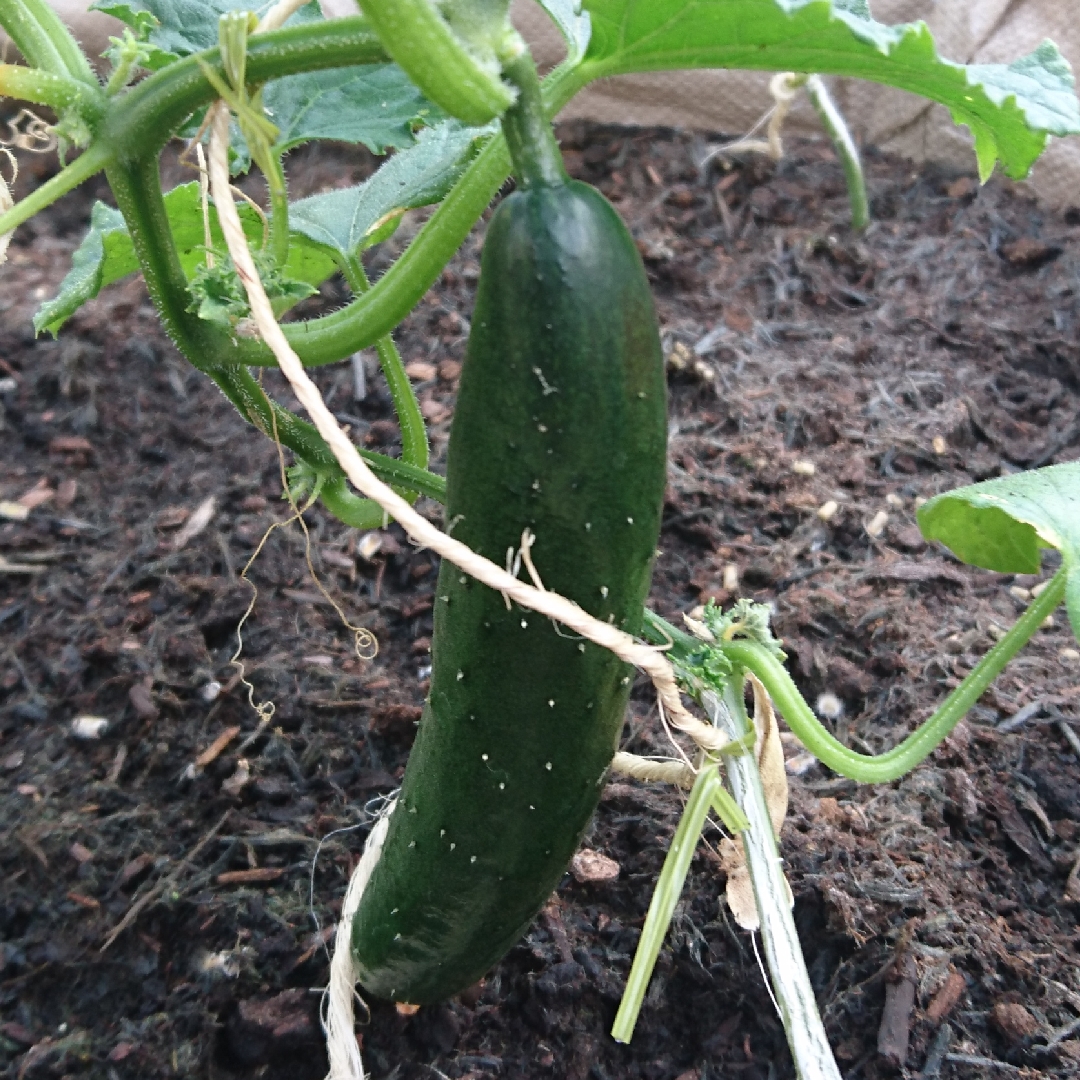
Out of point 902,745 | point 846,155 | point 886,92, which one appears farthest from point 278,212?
point 886,92

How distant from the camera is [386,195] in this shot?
57.0 inches

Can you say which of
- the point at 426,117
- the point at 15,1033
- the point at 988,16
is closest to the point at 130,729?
the point at 15,1033

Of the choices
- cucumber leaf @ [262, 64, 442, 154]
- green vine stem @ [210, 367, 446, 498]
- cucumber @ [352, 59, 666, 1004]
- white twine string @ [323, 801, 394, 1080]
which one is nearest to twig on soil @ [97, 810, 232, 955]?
white twine string @ [323, 801, 394, 1080]

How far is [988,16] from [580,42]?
2160 millimetres

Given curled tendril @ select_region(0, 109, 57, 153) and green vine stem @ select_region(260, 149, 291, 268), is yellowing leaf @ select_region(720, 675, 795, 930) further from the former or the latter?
curled tendril @ select_region(0, 109, 57, 153)

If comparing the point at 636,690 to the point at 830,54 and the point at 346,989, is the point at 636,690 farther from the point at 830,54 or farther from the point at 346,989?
the point at 830,54

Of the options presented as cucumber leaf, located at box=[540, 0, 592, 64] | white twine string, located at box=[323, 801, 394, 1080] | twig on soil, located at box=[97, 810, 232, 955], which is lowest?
twig on soil, located at box=[97, 810, 232, 955]

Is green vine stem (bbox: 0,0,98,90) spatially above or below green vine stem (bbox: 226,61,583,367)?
above

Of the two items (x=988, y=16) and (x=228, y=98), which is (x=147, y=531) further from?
(x=988, y=16)

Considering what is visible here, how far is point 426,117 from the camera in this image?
4.49 ft

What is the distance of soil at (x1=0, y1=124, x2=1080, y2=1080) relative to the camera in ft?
4.54

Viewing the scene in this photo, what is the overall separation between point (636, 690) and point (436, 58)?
1224mm

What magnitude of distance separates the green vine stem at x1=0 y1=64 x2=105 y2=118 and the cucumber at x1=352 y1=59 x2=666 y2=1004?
0.39 m

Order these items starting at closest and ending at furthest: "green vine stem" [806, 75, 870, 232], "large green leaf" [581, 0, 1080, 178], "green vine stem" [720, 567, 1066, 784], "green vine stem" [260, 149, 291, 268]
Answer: "large green leaf" [581, 0, 1080, 178]
"green vine stem" [260, 149, 291, 268]
"green vine stem" [720, 567, 1066, 784]
"green vine stem" [806, 75, 870, 232]
